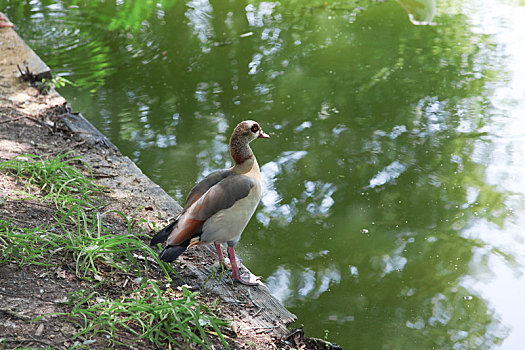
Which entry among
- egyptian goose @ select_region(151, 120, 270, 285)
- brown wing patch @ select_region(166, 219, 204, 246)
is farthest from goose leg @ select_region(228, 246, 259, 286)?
brown wing patch @ select_region(166, 219, 204, 246)

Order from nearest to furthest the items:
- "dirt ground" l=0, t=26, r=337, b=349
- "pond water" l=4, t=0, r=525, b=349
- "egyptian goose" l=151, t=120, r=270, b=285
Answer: "dirt ground" l=0, t=26, r=337, b=349 < "egyptian goose" l=151, t=120, r=270, b=285 < "pond water" l=4, t=0, r=525, b=349

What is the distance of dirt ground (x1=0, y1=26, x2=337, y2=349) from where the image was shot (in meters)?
2.66

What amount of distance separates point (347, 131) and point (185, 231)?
9.97ft

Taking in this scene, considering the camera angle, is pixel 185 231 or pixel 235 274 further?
pixel 235 274

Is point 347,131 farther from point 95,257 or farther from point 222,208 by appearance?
point 95,257

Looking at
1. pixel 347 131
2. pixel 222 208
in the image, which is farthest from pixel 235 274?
pixel 347 131

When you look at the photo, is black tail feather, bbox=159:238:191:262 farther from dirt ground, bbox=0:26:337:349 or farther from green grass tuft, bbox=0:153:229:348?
dirt ground, bbox=0:26:337:349

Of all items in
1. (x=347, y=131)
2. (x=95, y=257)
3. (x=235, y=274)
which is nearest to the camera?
(x=95, y=257)

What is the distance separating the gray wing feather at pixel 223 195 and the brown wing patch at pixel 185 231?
0.13ft

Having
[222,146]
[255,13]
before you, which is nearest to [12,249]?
[222,146]

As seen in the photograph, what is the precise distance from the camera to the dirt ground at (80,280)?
266 centimetres

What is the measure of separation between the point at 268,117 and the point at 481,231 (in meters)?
2.64

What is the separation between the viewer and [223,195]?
10.6 ft

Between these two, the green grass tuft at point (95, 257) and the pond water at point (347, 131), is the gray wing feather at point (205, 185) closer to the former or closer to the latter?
the green grass tuft at point (95, 257)
